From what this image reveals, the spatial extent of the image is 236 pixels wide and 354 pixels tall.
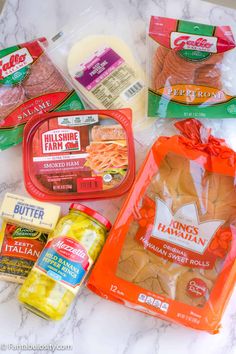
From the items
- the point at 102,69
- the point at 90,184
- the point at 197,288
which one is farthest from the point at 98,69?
the point at 197,288

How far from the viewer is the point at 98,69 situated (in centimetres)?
Answer: 124

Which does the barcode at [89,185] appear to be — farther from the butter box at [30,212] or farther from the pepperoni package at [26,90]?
the pepperoni package at [26,90]

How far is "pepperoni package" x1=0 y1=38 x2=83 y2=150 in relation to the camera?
121 centimetres

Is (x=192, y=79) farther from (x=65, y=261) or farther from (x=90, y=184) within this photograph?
(x=65, y=261)

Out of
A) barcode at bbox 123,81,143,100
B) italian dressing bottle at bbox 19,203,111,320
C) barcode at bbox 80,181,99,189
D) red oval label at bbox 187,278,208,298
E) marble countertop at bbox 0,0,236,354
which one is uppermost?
barcode at bbox 123,81,143,100

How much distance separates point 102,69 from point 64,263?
0.49m

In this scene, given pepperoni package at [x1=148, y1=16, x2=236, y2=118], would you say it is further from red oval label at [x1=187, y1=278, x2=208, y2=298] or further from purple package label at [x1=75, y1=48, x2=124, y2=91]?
red oval label at [x1=187, y1=278, x2=208, y2=298]

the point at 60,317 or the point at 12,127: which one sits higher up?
the point at 12,127

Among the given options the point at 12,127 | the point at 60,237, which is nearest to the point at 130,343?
the point at 60,237

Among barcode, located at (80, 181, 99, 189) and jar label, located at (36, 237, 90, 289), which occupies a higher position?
barcode, located at (80, 181, 99, 189)

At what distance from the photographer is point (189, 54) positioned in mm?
1206

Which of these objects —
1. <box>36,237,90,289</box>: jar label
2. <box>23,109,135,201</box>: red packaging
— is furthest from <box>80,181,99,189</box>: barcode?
<box>36,237,90,289</box>: jar label

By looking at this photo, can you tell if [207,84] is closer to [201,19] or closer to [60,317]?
[201,19]

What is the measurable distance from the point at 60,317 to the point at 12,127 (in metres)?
0.46
